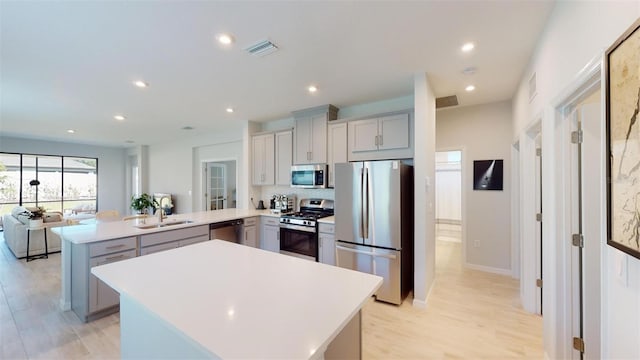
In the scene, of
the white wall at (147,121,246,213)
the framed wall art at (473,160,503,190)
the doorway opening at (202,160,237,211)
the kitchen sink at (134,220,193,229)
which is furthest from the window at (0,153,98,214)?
the framed wall art at (473,160,503,190)

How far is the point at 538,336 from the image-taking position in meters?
2.33

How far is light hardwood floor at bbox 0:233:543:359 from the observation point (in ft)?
7.03

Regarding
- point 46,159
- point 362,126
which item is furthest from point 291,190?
point 46,159

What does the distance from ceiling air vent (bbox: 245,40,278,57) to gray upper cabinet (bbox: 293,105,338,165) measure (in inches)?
71.5

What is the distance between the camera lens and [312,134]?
13.9 feet

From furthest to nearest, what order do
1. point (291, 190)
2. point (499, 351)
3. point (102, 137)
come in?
point (102, 137), point (291, 190), point (499, 351)

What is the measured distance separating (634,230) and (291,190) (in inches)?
171

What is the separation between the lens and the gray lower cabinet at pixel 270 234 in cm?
417

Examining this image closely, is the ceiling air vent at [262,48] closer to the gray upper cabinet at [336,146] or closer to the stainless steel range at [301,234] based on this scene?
the gray upper cabinet at [336,146]

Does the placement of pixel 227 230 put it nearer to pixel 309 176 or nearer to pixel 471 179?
pixel 309 176

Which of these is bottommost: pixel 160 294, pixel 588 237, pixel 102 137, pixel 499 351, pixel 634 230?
pixel 499 351

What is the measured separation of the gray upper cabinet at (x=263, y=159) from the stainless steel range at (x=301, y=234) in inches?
42.1

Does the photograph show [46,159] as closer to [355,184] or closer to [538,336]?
[355,184]

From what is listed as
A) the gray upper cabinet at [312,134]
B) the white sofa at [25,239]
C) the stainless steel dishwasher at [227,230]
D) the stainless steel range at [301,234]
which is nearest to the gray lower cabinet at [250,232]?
the stainless steel dishwasher at [227,230]
